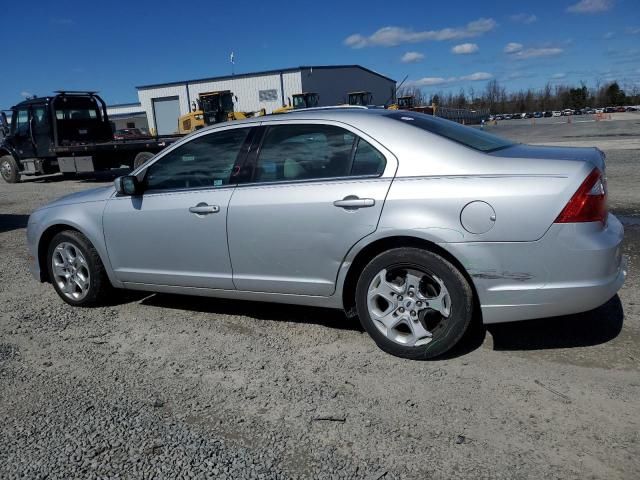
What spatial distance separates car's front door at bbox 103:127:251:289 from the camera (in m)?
4.13

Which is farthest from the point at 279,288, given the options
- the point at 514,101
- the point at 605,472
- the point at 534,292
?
the point at 514,101

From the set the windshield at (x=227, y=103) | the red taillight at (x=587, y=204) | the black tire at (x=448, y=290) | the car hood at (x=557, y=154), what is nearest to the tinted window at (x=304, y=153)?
the black tire at (x=448, y=290)

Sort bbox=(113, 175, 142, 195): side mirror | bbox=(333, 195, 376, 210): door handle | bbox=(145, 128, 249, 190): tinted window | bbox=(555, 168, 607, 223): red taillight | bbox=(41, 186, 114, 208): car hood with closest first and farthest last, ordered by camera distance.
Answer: bbox=(555, 168, 607, 223): red taillight, bbox=(333, 195, 376, 210): door handle, bbox=(145, 128, 249, 190): tinted window, bbox=(113, 175, 142, 195): side mirror, bbox=(41, 186, 114, 208): car hood

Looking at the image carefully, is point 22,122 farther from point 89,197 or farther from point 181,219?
point 181,219

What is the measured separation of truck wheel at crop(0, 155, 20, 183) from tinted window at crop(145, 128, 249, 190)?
659 inches

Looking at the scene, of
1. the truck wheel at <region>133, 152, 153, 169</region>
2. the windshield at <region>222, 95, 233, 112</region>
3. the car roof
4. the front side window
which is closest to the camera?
the car roof

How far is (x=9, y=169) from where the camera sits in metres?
18.8

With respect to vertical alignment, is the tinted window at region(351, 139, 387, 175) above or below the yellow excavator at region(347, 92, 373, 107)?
below

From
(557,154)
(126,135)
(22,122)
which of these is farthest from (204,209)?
(126,135)

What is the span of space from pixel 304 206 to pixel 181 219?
1102 millimetres

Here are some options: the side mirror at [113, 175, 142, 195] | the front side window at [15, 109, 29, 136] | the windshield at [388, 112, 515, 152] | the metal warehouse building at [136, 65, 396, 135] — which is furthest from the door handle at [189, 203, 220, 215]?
the metal warehouse building at [136, 65, 396, 135]

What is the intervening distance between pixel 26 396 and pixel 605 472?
10.7ft

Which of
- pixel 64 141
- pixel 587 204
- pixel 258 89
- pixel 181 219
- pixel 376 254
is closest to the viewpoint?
pixel 587 204

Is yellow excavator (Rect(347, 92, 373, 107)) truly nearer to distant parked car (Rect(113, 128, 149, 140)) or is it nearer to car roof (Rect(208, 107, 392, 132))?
distant parked car (Rect(113, 128, 149, 140))
